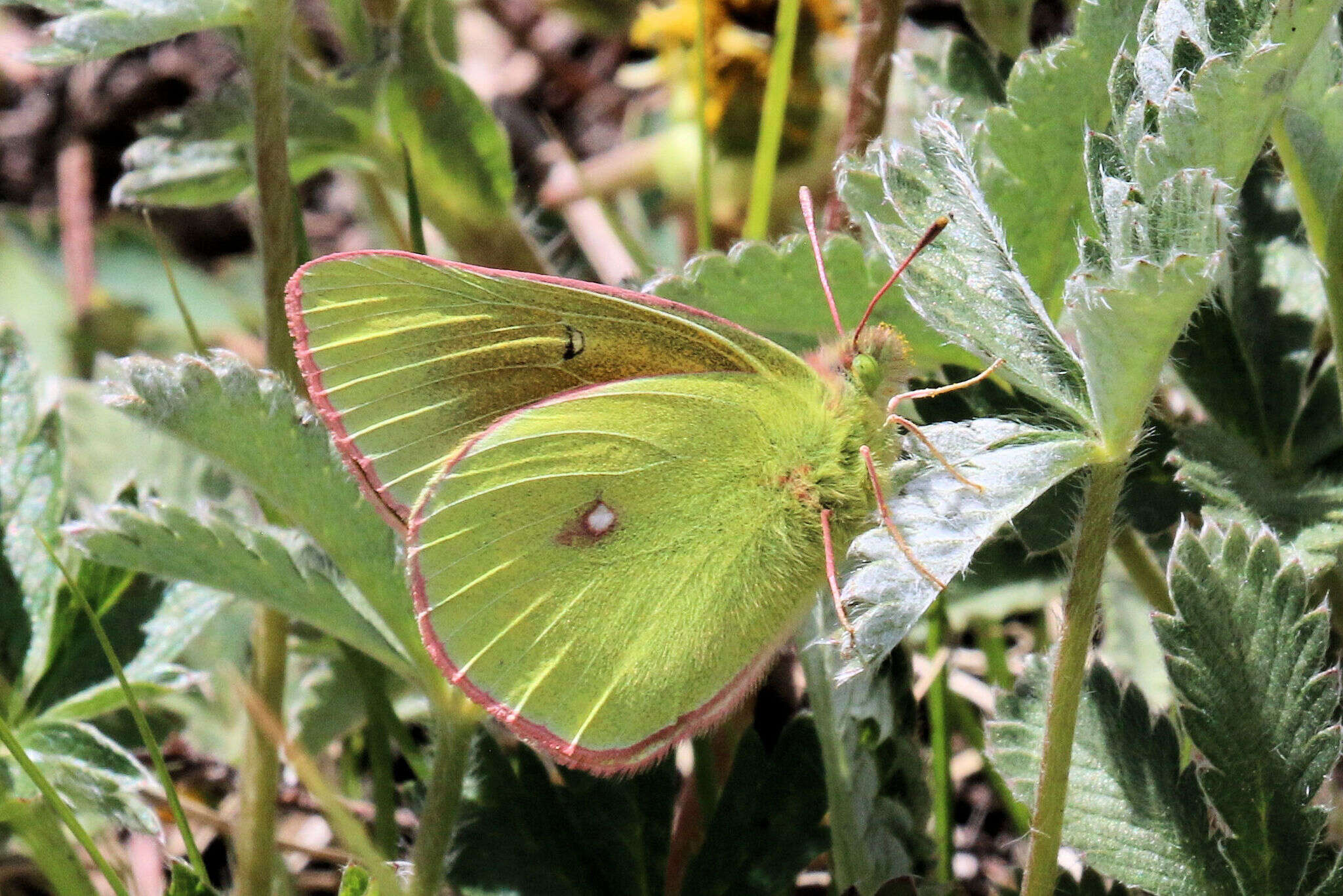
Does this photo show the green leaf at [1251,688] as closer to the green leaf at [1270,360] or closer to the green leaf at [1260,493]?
the green leaf at [1260,493]

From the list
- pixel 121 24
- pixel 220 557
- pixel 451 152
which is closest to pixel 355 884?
pixel 220 557

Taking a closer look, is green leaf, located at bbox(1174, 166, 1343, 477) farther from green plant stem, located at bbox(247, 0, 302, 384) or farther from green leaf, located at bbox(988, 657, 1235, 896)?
green plant stem, located at bbox(247, 0, 302, 384)

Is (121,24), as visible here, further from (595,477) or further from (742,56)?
(742,56)

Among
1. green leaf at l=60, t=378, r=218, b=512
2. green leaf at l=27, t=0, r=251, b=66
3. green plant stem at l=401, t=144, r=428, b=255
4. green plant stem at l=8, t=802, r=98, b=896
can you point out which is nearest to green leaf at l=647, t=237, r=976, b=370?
green plant stem at l=401, t=144, r=428, b=255

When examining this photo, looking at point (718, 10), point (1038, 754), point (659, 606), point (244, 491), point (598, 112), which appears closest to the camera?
point (1038, 754)

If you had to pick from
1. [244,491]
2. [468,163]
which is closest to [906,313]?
[468,163]

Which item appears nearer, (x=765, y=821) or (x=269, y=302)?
(x=765, y=821)

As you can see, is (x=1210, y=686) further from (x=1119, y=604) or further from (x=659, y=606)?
(x=1119, y=604)
